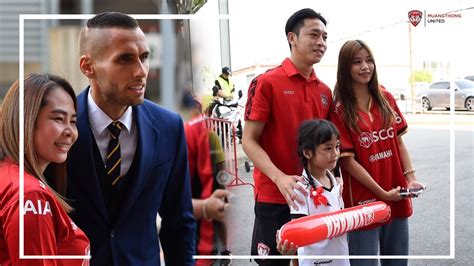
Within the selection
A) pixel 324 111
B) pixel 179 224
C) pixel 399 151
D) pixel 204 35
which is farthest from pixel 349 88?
pixel 179 224

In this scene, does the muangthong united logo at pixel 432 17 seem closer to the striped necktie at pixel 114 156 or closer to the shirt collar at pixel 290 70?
the shirt collar at pixel 290 70

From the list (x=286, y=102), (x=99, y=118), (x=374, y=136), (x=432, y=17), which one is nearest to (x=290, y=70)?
(x=286, y=102)

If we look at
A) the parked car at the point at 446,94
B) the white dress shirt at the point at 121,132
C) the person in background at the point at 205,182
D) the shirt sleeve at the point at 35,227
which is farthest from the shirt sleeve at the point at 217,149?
the parked car at the point at 446,94

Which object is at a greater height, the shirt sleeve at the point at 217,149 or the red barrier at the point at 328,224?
the shirt sleeve at the point at 217,149

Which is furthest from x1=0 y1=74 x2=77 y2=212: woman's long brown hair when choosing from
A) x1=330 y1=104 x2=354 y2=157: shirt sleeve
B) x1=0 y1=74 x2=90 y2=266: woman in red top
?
x1=330 y1=104 x2=354 y2=157: shirt sleeve

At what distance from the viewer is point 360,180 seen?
119 centimetres

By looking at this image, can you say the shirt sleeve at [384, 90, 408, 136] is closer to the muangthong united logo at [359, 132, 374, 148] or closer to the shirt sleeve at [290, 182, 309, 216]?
the muangthong united logo at [359, 132, 374, 148]

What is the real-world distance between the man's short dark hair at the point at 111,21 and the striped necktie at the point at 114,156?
0.24 meters

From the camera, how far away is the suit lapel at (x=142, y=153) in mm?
1099

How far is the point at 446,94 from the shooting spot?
1113mm

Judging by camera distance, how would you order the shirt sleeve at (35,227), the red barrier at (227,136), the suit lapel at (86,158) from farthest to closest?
the red barrier at (227,136), the suit lapel at (86,158), the shirt sleeve at (35,227)

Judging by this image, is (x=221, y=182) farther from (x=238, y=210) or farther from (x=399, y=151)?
(x=399, y=151)

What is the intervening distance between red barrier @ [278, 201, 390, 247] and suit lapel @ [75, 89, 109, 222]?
1.62ft

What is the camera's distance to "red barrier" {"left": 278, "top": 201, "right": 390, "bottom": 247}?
44.4 inches
